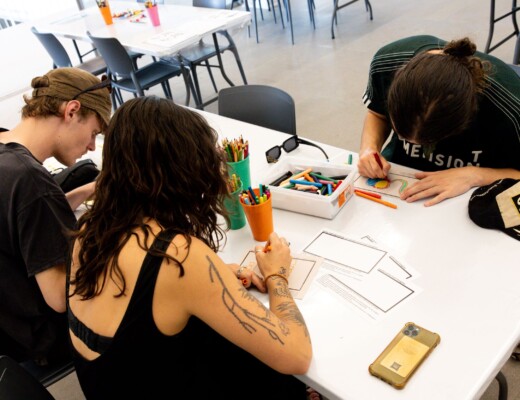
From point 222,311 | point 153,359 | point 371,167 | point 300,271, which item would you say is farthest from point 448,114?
point 153,359

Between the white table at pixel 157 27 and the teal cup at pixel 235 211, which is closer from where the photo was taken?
the teal cup at pixel 235 211

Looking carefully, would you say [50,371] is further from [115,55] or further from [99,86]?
[115,55]

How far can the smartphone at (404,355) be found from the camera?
89 cm

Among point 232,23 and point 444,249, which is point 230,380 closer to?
A: point 444,249

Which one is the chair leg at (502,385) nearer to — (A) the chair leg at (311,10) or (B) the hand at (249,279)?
(B) the hand at (249,279)

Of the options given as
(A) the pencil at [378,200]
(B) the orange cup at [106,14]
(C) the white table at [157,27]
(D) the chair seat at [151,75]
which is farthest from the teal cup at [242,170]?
(B) the orange cup at [106,14]

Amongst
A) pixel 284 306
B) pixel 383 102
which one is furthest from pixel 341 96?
pixel 284 306

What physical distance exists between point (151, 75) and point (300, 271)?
9.27ft

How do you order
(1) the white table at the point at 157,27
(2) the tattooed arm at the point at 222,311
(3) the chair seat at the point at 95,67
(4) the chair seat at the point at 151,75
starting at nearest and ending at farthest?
(2) the tattooed arm at the point at 222,311 → (1) the white table at the point at 157,27 → (4) the chair seat at the point at 151,75 → (3) the chair seat at the point at 95,67

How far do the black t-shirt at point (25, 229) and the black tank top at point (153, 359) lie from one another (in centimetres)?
23

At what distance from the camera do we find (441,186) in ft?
4.41

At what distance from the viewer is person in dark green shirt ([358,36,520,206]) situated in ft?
3.92

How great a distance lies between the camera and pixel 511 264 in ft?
3.59

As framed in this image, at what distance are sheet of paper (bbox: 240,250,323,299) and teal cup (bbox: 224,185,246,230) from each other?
0.49 ft
